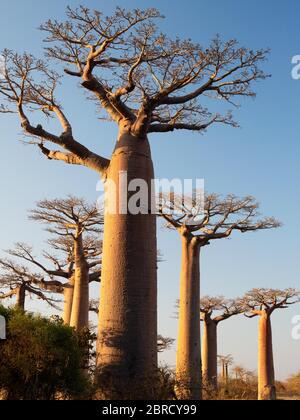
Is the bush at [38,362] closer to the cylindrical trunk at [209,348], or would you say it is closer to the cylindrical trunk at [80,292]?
the cylindrical trunk at [80,292]

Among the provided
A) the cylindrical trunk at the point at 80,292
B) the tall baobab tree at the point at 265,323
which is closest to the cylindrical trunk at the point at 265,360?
the tall baobab tree at the point at 265,323

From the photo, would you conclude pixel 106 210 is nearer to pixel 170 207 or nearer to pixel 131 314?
pixel 131 314

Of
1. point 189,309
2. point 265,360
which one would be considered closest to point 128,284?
point 189,309

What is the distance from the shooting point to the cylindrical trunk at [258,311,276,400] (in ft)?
53.9

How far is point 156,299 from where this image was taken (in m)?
6.46

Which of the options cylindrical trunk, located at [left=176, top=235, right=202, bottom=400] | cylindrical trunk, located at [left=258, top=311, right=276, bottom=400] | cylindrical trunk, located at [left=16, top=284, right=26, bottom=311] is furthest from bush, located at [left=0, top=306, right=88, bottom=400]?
cylindrical trunk, located at [left=258, top=311, right=276, bottom=400]

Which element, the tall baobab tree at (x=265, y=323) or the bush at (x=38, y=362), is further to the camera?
the tall baobab tree at (x=265, y=323)

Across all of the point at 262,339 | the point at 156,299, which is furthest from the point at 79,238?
the point at 262,339

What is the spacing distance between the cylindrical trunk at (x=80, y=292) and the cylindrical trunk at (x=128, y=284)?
5.85 meters

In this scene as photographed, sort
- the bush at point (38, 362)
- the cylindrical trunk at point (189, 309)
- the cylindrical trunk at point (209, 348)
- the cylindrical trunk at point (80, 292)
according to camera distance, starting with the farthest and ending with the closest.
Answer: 1. the cylindrical trunk at point (209, 348)
2. the cylindrical trunk at point (80, 292)
3. the cylindrical trunk at point (189, 309)
4. the bush at point (38, 362)

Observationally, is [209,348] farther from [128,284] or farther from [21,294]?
[128,284]

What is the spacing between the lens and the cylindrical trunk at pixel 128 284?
586 centimetres
